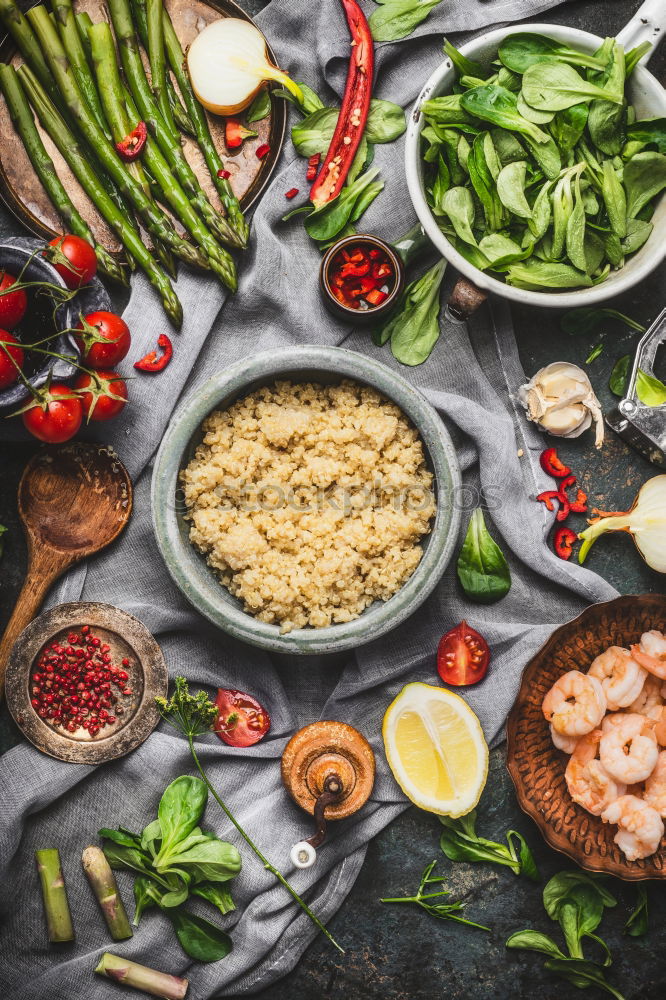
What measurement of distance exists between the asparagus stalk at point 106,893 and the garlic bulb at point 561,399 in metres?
2.44

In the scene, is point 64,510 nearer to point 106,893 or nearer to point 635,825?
point 106,893

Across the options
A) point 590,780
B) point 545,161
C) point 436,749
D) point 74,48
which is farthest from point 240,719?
point 74,48

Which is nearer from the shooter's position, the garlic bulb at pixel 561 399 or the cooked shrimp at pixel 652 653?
the cooked shrimp at pixel 652 653

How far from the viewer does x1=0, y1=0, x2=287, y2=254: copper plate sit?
283cm

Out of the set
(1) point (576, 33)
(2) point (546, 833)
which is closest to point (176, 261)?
(1) point (576, 33)

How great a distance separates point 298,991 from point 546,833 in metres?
1.19

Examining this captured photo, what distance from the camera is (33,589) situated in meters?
2.85


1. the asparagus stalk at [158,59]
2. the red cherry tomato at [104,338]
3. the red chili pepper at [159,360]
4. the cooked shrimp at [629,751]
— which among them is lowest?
the cooked shrimp at [629,751]

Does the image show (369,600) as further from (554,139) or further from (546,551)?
(554,139)

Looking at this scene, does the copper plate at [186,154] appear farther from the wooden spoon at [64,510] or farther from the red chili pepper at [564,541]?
the red chili pepper at [564,541]

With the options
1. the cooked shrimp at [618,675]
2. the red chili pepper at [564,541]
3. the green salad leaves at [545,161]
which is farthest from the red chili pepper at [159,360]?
the cooked shrimp at [618,675]

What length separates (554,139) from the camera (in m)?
2.64

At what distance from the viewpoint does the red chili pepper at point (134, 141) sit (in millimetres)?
2811

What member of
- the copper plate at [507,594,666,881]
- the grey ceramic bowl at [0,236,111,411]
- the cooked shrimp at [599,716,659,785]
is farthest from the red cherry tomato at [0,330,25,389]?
the cooked shrimp at [599,716,659,785]
